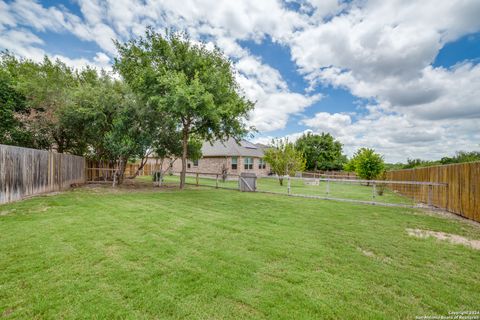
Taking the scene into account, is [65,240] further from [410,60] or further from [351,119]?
[351,119]

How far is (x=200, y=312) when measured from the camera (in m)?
2.37

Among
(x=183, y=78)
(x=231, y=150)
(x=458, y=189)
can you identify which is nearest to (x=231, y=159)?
(x=231, y=150)

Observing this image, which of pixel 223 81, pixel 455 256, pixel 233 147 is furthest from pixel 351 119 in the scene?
pixel 455 256

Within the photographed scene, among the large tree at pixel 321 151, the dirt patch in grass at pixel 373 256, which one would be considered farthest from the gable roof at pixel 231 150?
the dirt patch in grass at pixel 373 256

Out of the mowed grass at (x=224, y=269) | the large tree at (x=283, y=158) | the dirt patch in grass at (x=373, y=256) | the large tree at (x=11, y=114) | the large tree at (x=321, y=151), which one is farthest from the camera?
the large tree at (x=321, y=151)

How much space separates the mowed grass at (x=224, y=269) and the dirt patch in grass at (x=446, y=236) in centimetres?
30

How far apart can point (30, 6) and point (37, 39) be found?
11.1 feet

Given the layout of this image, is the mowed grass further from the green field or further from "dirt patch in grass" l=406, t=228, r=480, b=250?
the green field

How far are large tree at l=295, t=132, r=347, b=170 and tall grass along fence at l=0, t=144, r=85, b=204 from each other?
109 feet

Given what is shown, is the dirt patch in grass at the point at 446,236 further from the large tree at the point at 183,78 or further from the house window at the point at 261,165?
the house window at the point at 261,165

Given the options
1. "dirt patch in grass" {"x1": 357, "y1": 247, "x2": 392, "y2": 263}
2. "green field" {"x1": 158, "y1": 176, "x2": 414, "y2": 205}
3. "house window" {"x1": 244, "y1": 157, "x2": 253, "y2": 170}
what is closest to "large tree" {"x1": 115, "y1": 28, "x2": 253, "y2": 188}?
"green field" {"x1": 158, "y1": 176, "x2": 414, "y2": 205}

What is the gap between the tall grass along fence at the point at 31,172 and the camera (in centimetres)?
743

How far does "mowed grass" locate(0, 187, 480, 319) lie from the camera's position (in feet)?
8.09

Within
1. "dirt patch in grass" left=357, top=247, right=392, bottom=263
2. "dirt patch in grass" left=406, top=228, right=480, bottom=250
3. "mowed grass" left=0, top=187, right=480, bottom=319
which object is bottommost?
"dirt patch in grass" left=406, top=228, right=480, bottom=250
